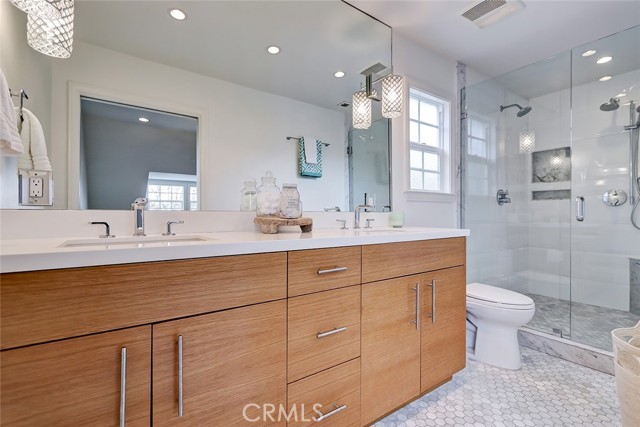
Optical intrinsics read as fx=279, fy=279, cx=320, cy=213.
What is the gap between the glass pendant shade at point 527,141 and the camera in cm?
283

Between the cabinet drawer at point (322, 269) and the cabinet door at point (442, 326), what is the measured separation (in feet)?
1.57

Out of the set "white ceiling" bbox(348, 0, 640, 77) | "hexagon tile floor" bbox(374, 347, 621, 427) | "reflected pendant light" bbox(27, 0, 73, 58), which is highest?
"white ceiling" bbox(348, 0, 640, 77)

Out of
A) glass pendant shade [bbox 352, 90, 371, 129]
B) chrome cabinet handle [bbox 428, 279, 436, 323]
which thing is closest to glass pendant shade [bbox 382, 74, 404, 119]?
glass pendant shade [bbox 352, 90, 371, 129]

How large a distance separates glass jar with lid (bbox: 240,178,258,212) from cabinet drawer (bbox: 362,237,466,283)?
0.65 m

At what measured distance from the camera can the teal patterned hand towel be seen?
1.64 m

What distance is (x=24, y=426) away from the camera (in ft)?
1.88

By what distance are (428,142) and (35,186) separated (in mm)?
2418

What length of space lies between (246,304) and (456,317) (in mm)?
1220

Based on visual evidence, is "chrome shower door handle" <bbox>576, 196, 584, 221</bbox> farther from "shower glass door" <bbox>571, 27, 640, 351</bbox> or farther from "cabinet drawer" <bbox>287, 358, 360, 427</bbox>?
"cabinet drawer" <bbox>287, 358, 360, 427</bbox>

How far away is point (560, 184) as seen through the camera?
2734 mm

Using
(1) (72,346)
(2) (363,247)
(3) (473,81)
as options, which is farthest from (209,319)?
(3) (473,81)

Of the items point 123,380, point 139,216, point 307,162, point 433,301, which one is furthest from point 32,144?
point 433,301

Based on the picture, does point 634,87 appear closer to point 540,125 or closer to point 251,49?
point 540,125

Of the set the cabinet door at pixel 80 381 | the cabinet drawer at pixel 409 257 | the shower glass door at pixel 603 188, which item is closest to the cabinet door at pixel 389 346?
the cabinet drawer at pixel 409 257
